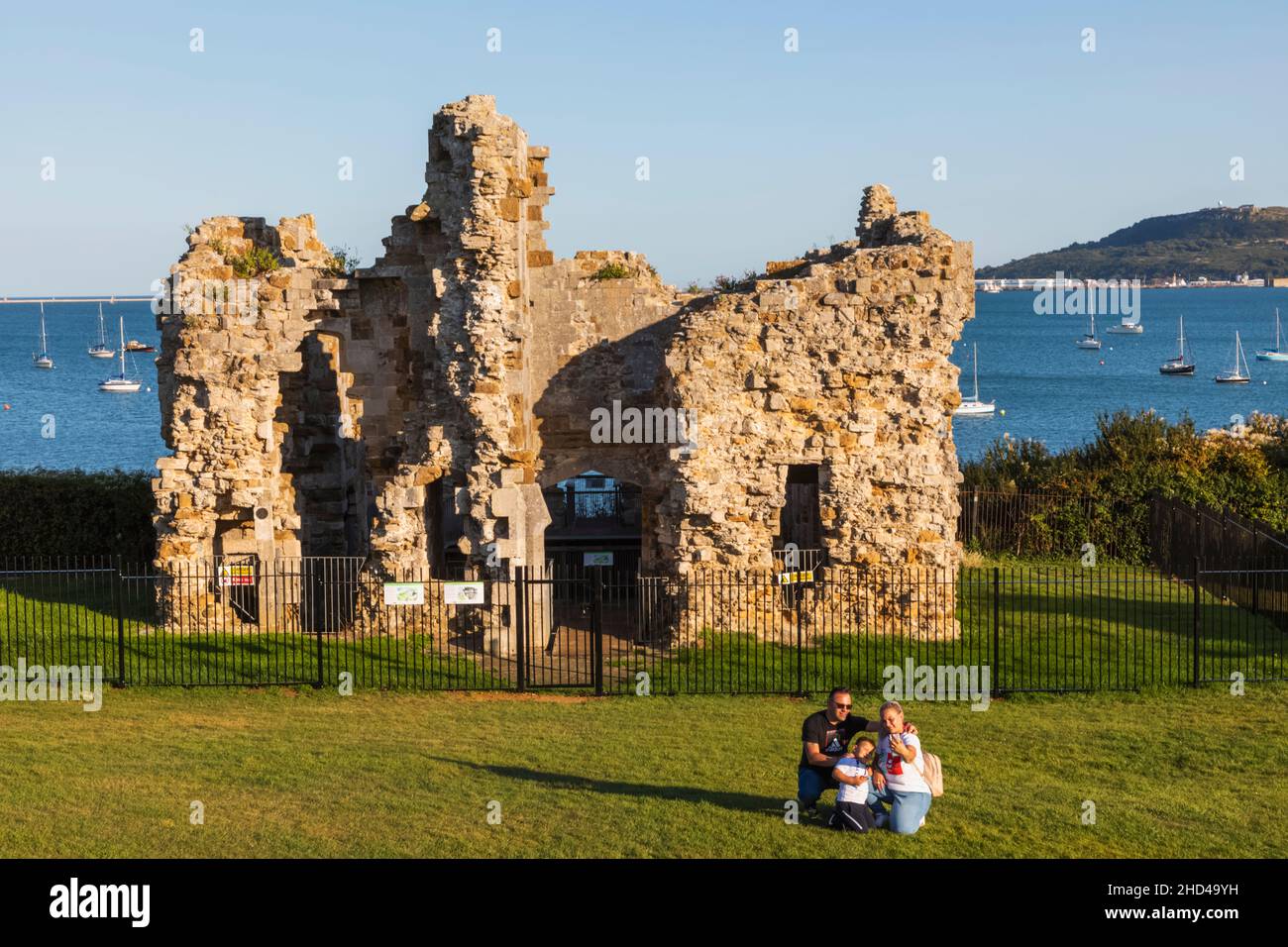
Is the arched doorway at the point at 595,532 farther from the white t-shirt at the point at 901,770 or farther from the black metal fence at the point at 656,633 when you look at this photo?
the white t-shirt at the point at 901,770

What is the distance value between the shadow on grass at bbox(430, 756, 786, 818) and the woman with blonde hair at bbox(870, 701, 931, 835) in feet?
3.38

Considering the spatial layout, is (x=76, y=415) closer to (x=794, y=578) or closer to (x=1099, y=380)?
(x=1099, y=380)

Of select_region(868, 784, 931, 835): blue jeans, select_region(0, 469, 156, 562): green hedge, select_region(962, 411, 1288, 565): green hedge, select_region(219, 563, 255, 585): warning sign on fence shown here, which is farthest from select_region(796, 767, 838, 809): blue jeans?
select_region(0, 469, 156, 562): green hedge

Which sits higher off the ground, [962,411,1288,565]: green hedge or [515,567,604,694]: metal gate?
[962,411,1288,565]: green hedge

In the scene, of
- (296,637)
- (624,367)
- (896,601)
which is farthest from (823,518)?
(296,637)

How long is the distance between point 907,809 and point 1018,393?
342 feet

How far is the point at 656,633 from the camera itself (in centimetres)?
2248

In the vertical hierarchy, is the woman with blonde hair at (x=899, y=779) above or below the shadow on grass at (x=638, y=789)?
above

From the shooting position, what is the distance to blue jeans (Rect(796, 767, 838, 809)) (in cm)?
1302

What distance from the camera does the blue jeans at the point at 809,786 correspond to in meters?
13.0

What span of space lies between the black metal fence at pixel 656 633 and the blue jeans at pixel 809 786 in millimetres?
5924

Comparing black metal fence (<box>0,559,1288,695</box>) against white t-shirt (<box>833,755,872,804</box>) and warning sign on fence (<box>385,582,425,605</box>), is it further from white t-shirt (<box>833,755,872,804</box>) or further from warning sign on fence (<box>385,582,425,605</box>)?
white t-shirt (<box>833,755,872,804</box>)

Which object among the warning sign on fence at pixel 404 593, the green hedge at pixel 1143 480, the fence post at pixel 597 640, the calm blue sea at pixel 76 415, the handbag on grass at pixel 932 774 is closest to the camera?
the handbag on grass at pixel 932 774

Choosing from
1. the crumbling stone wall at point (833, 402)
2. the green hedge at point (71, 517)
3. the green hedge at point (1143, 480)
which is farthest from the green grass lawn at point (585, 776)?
the green hedge at point (1143, 480)
